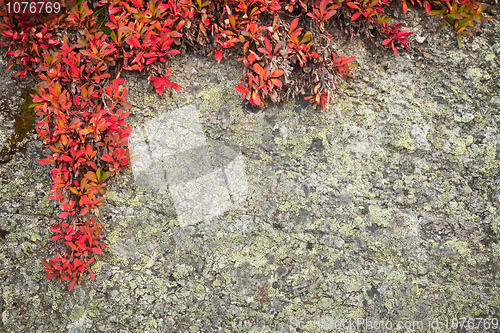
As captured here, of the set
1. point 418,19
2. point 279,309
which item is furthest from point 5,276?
point 418,19

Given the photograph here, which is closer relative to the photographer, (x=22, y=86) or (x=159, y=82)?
(x=159, y=82)

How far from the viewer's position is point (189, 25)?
8.29ft

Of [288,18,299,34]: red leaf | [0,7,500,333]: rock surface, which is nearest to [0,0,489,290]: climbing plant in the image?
[288,18,299,34]: red leaf

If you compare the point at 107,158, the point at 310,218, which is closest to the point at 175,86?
the point at 107,158

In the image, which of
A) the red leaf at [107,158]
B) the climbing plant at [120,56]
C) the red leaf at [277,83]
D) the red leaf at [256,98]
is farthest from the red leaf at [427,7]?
the red leaf at [107,158]

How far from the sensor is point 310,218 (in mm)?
2641

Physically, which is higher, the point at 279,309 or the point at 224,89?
the point at 224,89

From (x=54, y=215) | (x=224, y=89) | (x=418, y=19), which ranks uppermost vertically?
(x=418, y=19)

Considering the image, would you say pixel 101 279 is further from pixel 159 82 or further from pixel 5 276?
pixel 159 82

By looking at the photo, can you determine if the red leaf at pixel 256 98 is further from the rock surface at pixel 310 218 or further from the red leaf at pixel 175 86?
the red leaf at pixel 175 86

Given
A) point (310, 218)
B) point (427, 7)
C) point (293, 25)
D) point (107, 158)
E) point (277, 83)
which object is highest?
point (427, 7)

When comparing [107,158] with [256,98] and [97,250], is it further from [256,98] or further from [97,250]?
[256,98]

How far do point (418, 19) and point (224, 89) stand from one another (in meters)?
1.67

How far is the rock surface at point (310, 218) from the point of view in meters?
2.57
